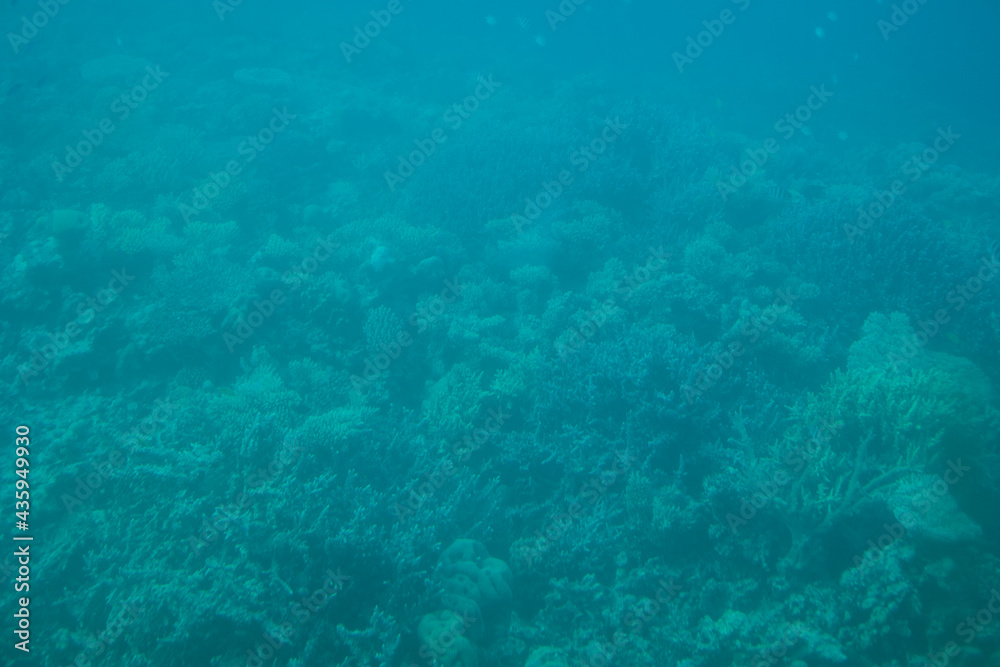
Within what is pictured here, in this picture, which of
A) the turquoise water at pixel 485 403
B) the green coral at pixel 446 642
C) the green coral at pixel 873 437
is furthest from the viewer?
the green coral at pixel 873 437

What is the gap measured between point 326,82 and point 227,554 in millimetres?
18898

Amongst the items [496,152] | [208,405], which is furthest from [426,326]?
[496,152]

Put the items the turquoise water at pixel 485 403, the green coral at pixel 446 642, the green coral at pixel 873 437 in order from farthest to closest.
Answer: the green coral at pixel 873 437 → the turquoise water at pixel 485 403 → the green coral at pixel 446 642

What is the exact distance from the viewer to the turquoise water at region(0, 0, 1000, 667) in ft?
13.9

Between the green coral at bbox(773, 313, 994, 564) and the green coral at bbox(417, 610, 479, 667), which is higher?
the green coral at bbox(773, 313, 994, 564)

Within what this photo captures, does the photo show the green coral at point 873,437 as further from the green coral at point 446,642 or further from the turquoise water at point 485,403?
the green coral at point 446,642

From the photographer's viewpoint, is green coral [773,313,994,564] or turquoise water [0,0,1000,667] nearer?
turquoise water [0,0,1000,667]

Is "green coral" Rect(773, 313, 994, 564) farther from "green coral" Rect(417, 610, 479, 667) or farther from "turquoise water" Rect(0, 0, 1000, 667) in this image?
"green coral" Rect(417, 610, 479, 667)

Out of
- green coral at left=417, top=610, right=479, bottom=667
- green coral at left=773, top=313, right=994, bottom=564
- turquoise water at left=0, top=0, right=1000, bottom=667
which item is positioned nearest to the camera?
green coral at left=417, top=610, right=479, bottom=667

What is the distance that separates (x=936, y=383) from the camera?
5.35 metres

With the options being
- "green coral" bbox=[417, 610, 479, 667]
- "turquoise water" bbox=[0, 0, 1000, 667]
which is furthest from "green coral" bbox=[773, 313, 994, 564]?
"green coral" bbox=[417, 610, 479, 667]

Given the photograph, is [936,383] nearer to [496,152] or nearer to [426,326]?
[426,326]

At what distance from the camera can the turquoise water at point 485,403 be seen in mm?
4234

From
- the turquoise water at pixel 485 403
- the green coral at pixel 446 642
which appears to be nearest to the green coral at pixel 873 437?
the turquoise water at pixel 485 403
